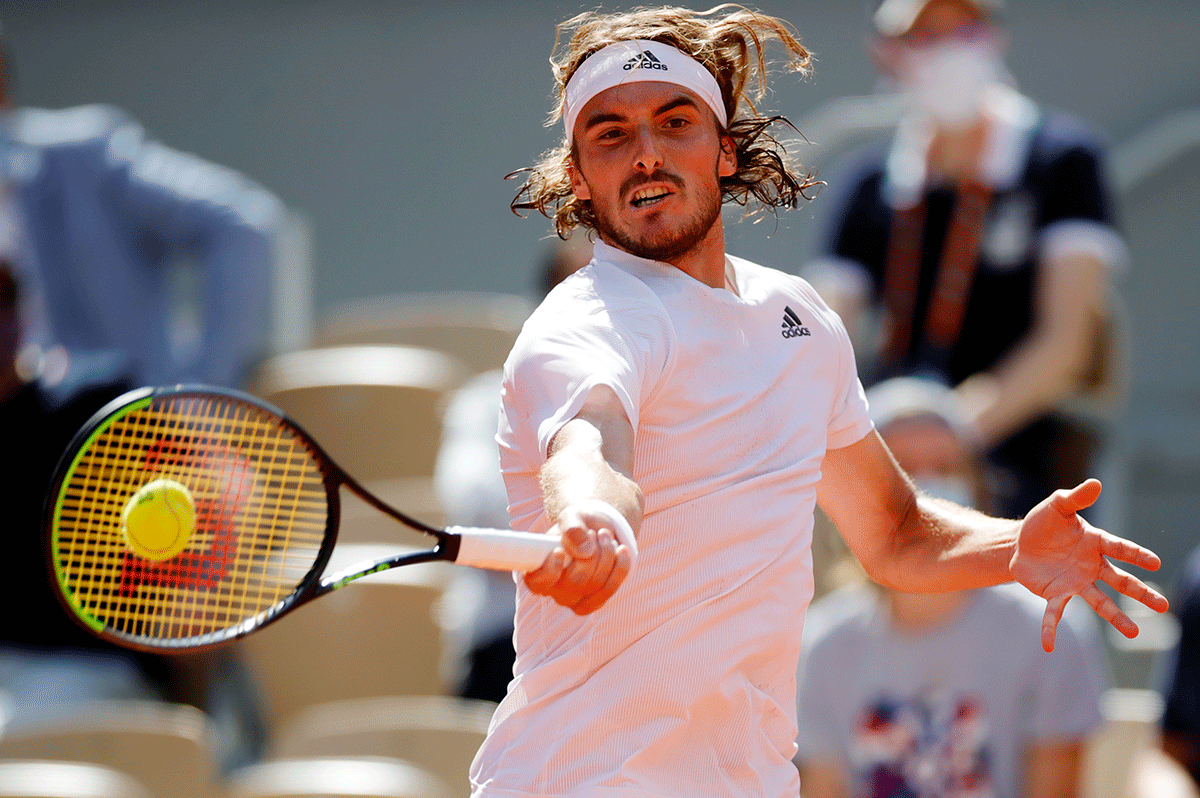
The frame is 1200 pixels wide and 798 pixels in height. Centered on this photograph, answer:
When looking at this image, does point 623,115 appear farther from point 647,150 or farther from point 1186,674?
point 1186,674

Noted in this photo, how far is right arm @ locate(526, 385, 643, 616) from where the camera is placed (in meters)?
1.59

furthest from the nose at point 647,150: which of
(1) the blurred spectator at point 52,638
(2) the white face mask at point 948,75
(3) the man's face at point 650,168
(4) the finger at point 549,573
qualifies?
(1) the blurred spectator at point 52,638

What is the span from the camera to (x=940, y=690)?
347 centimetres

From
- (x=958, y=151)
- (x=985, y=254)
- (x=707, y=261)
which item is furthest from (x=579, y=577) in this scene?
(x=958, y=151)

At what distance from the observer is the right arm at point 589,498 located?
5.21ft

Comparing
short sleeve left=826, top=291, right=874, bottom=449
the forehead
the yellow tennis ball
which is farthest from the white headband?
the forehead

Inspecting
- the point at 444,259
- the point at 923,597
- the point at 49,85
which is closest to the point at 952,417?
the point at 923,597

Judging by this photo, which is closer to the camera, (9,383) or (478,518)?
(478,518)

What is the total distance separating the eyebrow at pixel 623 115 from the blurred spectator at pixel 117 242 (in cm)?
293

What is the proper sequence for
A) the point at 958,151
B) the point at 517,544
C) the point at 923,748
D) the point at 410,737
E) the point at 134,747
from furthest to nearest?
the point at 958,151 < the point at 134,747 < the point at 410,737 < the point at 923,748 < the point at 517,544

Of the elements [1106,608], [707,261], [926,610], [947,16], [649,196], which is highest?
[947,16]

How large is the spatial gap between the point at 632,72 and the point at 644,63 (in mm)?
27

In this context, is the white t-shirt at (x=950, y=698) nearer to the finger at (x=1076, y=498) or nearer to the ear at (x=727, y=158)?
the finger at (x=1076, y=498)

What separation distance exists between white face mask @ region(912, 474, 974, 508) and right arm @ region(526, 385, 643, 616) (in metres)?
2.08
